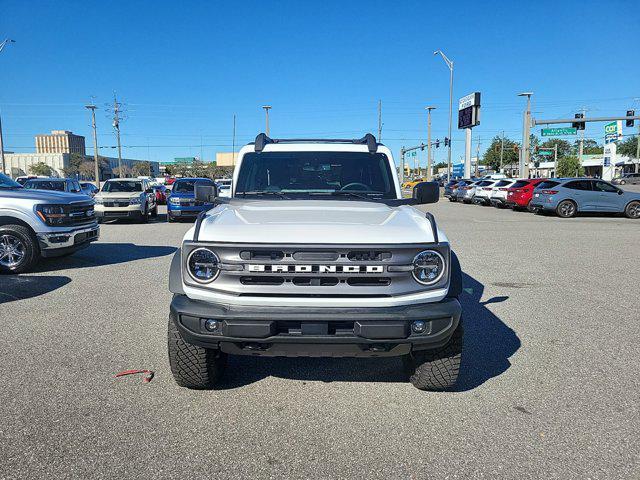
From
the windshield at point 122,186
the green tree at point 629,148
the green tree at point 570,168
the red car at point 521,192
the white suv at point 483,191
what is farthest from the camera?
the green tree at point 629,148

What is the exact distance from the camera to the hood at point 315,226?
128 inches

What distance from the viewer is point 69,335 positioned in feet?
16.8

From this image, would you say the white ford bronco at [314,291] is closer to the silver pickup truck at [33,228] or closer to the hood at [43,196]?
the silver pickup truck at [33,228]

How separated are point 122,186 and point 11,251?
426 inches

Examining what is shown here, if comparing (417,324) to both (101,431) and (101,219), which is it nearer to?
(101,431)

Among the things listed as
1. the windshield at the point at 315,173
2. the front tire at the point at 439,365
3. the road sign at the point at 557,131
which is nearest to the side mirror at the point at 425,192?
the windshield at the point at 315,173

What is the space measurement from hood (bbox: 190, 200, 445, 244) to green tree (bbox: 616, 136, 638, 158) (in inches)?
4154

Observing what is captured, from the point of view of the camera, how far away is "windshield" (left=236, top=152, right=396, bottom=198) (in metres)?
4.91

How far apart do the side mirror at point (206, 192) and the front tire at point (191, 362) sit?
61.8 inches

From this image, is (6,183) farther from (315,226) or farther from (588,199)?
(588,199)

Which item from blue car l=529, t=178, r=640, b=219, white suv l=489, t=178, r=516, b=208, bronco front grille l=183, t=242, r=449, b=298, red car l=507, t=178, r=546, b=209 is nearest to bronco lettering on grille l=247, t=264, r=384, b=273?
bronco front grille l=183, t=242, r=449, b=298

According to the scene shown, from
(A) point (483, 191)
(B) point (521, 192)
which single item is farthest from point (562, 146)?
(B) point (521, 192)

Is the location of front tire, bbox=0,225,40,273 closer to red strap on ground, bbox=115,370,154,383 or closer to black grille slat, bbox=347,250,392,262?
red strap on ground, bbox=115,370,154,383

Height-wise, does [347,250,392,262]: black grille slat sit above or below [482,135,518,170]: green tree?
below
